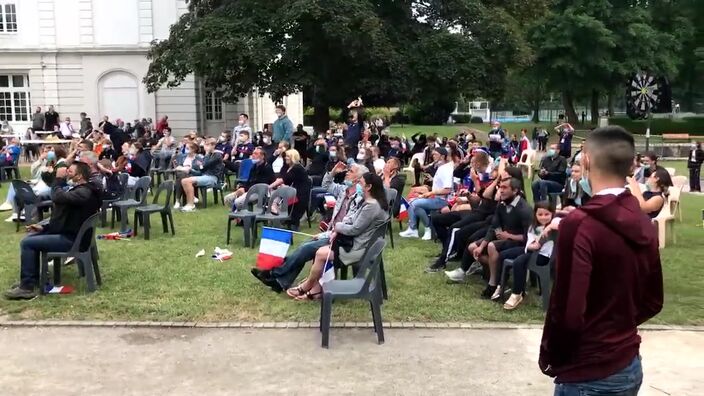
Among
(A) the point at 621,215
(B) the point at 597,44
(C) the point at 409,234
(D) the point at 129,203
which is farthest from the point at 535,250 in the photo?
(B) the point at 597,44

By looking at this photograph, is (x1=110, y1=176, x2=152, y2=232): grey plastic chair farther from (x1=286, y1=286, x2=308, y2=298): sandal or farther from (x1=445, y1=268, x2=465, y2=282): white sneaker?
(x1=445, y1=268, x2=465, y2=282): white sneaker

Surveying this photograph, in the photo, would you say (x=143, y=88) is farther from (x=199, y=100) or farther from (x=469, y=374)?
(x=469, y=374)

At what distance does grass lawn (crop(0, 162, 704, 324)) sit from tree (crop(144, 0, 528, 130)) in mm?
13611

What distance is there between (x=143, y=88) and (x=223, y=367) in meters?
30.0

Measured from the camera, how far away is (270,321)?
6816 mm

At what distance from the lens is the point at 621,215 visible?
2.53m

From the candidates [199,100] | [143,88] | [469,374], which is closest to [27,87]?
[143,88]

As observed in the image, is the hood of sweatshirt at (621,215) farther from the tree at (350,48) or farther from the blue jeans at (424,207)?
the tree at (350,48)

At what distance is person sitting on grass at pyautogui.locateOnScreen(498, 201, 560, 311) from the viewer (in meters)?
7.06

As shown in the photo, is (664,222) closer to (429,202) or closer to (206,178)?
(429,202)

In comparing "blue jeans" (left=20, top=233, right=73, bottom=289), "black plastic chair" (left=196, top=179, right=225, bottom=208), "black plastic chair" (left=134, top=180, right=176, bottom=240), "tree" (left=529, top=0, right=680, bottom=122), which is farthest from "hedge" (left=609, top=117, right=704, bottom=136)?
"blue jeans" (left=20, top=233, right=73, bottom=289)

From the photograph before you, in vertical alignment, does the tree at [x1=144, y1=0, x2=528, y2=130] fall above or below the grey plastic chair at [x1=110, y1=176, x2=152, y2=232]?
above

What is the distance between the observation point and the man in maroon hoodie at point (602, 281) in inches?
99.6

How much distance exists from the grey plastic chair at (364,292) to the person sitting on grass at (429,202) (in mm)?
4660
